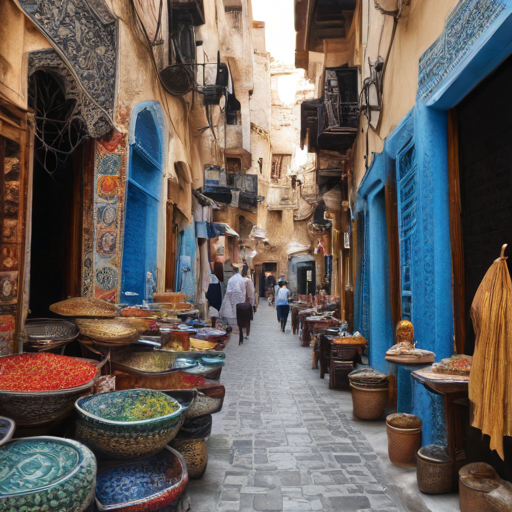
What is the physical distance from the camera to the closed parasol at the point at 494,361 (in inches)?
107

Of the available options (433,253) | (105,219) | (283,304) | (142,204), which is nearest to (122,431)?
(433,253)

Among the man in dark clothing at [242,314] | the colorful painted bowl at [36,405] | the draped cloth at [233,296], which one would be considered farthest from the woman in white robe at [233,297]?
the colorful painted bowl at [36,405]

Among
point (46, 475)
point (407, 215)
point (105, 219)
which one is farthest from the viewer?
point (105, 219)

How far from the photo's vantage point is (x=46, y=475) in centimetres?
231

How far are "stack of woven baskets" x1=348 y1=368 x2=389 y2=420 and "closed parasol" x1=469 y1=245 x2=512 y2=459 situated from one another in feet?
8.54

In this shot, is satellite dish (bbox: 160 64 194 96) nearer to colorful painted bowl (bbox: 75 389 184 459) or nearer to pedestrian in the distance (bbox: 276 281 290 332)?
colorful painted bowl (bbox: 75 389 184 459)

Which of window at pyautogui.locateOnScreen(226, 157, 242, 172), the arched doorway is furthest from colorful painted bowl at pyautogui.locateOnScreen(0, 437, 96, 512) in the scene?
window at pyautogui.locateOnScreen(226, 157, 242, 172)

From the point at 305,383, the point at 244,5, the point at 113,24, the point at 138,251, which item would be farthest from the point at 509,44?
the point at 244,5

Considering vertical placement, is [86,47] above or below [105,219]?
above

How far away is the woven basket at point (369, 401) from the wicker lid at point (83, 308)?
3046 millimetres

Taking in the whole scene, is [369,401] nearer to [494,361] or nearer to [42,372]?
[494,361]

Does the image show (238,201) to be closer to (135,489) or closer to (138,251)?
(138,251)

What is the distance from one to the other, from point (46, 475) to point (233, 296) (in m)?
11.0

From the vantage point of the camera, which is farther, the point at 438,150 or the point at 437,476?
the point at 438,150
